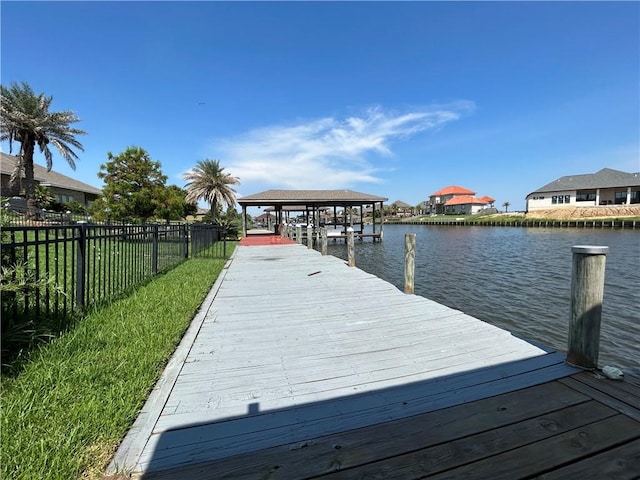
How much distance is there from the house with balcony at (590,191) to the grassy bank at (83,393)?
7751 cm

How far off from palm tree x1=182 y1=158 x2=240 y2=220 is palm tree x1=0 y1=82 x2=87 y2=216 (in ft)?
43.6

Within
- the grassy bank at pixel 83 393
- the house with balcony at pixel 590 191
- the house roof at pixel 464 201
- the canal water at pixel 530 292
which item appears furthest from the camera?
the house roof at pixel 464 201

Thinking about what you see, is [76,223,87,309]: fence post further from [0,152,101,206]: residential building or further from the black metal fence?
[0,152,101,206]: residential building

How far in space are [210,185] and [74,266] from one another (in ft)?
107

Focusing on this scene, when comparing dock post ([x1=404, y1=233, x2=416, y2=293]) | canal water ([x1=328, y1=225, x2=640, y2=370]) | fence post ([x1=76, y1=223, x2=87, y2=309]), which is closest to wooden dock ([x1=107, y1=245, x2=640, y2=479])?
canal water ([x1=328, y1=225, x2=640, y2=370])

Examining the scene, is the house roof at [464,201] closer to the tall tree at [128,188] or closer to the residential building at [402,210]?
the residential building at [402,210]

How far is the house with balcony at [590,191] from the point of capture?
58469 millimetres

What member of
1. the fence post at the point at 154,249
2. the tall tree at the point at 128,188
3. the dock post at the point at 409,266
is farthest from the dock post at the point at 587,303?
the tall tree at the point at 128,188

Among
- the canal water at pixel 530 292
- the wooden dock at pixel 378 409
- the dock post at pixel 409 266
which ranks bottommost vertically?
the canal water at pixel 530 292

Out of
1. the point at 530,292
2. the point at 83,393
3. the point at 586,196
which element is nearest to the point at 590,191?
the point at 586,196

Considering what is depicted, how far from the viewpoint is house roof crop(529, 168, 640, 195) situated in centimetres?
5853

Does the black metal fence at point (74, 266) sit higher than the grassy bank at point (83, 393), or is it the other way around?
the black metal fence at point (74, 266)

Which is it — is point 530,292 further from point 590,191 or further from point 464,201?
point 464,201

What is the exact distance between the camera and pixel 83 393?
2.60m
